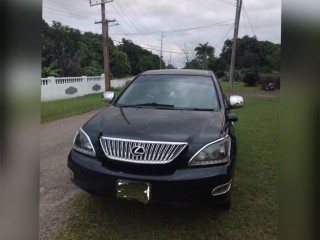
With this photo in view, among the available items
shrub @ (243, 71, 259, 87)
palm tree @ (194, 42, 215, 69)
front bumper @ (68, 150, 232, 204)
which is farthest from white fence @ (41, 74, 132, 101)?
palm tree @ (194, 42, 215, 69)

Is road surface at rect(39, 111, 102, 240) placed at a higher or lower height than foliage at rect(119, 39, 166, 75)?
lower

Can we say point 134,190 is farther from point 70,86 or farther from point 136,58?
point 136,58

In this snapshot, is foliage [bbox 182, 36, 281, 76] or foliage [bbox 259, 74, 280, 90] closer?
foliage [bbox 259, 74, 280, 90]

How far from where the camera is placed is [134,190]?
2469 mm

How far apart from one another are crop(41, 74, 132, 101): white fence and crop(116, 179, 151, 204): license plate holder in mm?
10212

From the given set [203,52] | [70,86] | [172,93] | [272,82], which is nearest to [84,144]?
[172,93]

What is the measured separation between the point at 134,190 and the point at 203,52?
62.7 metres

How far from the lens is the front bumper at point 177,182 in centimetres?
243

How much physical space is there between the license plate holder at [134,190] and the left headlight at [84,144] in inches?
16.3

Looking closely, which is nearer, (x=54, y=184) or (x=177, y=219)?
(x=177, y=219)

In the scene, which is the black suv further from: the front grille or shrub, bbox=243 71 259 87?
shrub, bbox=243 71 259 87

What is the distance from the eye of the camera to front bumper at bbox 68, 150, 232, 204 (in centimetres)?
243

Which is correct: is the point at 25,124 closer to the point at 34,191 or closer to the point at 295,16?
the point at 34,191

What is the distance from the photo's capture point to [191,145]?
2564 mm
